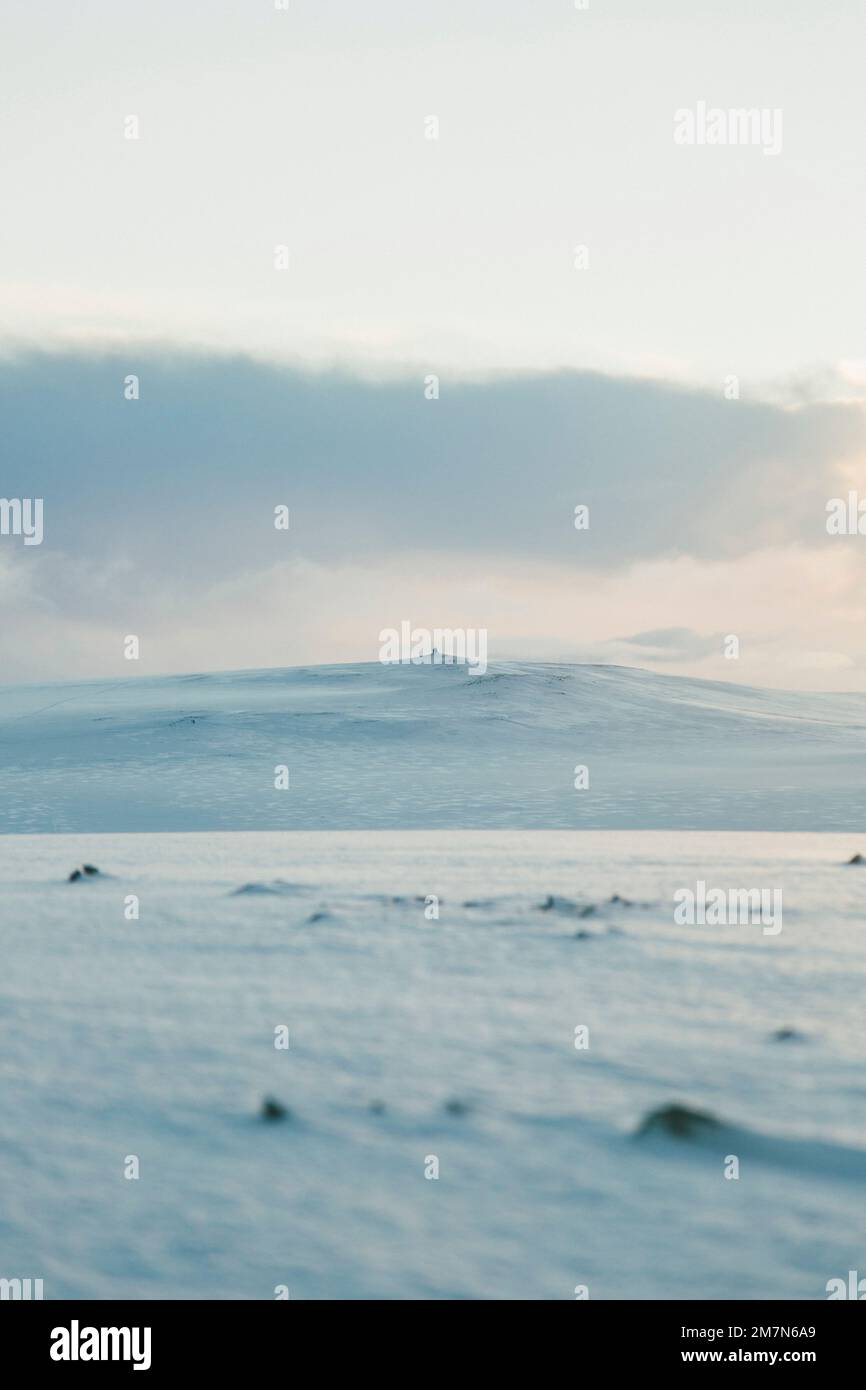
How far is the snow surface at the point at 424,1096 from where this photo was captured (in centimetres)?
170

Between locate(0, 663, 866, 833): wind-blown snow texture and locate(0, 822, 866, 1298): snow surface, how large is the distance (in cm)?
584

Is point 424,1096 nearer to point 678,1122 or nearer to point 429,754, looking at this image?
point 678,1122

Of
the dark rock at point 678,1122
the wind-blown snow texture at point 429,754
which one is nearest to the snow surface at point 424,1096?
the dark rock at point 678,1122

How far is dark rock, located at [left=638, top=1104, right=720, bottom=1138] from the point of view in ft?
6.68

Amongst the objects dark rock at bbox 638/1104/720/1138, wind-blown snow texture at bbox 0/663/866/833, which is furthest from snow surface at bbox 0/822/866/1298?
wind-blown snow texture at bbox 0/663/866/833

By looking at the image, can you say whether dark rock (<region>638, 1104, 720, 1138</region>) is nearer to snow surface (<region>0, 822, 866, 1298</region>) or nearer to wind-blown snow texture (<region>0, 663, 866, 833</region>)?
snow surface (<region>0, 822, 866, 1298</region>)

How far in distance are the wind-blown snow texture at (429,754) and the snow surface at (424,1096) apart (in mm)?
5844

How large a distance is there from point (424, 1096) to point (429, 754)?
13.3 metres
